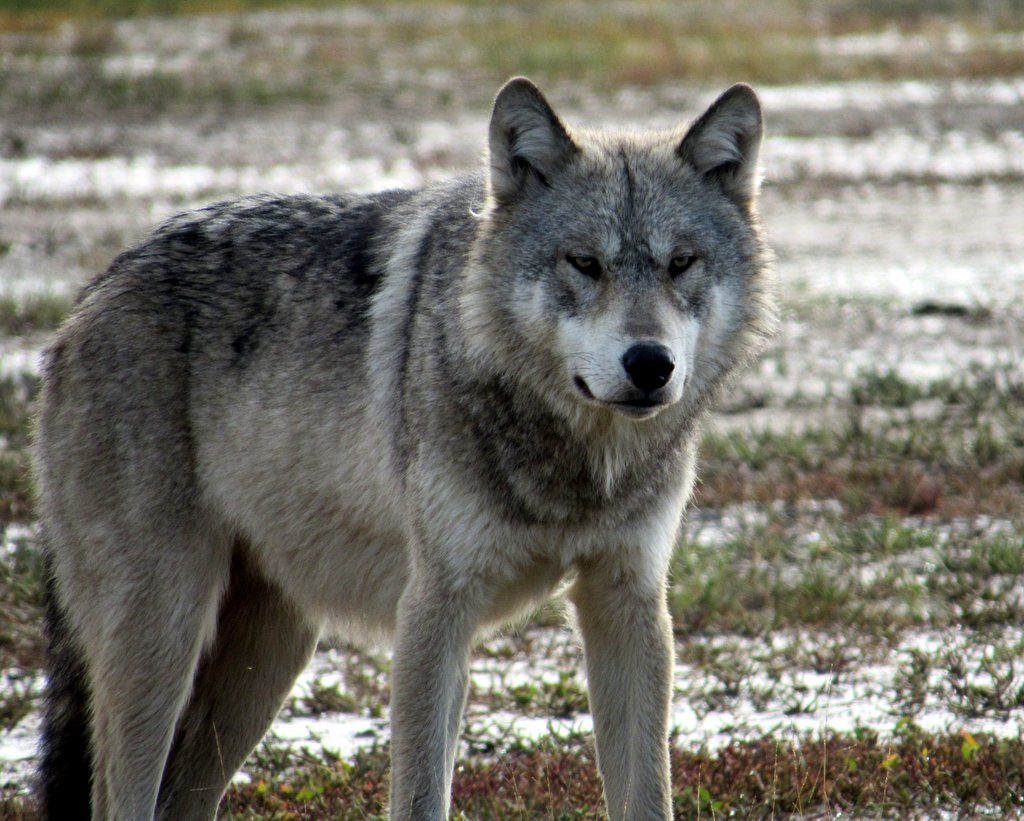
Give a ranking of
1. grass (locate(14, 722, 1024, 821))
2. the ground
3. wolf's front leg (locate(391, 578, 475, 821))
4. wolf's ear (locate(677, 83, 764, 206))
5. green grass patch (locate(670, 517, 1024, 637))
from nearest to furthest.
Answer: wolf's front leg (locate(391, 578, 475, 821))
wolf's ear (locate(677, 83, 764, 206))
grass (locate(14, 722, 1024, 821))
the ground
green grass patch (locate(670, 517, 1024, 637))

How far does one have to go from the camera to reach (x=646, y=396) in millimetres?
3564

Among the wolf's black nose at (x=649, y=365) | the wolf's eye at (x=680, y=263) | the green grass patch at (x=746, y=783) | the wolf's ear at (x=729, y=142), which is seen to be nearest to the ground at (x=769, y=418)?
the green grass patch at (x=746, y=783)

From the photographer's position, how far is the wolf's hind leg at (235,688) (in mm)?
4453

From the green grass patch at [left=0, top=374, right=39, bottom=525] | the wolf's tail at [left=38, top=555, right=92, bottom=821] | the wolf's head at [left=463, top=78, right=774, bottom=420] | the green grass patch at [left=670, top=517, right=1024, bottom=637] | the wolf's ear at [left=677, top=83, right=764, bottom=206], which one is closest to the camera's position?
the wolf's head at [left=463, top=78, right=774, bottom=420]

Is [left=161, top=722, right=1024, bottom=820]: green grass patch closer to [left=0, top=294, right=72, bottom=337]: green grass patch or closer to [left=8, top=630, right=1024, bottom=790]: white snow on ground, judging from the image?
[left=8, top=630, right=1024, bottom=790]: white snow on ground

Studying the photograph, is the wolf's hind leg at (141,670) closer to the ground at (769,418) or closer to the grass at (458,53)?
the ground at (769,418)

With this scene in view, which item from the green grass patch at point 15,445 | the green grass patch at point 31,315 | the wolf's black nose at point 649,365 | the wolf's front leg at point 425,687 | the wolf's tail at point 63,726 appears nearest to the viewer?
the wolf's black nose at point 649,365

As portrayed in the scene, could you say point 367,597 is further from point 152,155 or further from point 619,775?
point 152,155

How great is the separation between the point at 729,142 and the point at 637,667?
5.08 ft

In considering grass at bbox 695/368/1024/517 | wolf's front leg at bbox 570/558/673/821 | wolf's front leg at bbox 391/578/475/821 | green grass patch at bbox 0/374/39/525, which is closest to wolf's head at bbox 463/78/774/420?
wolf's front leg at bbox 570/558/673/821

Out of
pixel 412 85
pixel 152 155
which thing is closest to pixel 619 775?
pixel 152 155

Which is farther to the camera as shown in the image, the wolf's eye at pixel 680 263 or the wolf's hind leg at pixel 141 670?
the wolf's hind leg at pixel 141 670

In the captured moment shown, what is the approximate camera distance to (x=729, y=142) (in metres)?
4.10

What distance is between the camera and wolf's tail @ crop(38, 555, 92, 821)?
167 inches
